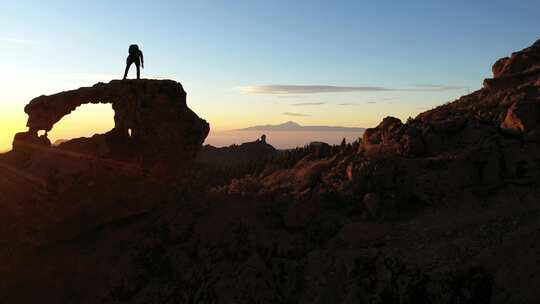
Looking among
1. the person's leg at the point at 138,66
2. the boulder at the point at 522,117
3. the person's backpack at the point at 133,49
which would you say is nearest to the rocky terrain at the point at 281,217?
the boulder at the point at 522,117

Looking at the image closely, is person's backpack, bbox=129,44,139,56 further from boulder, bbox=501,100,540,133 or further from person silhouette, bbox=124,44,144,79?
boulder, bbox=501,100,540,133

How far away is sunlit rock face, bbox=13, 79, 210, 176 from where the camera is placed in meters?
20.4

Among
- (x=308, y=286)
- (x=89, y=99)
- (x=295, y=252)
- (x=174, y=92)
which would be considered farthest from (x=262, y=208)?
(x=89, y=99)

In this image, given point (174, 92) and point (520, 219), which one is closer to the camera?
point (520, 219)

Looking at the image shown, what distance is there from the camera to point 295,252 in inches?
649

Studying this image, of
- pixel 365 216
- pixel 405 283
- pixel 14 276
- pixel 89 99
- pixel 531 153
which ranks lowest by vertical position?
pixel 14 276

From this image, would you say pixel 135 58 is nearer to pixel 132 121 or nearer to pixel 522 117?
pixel 132 121

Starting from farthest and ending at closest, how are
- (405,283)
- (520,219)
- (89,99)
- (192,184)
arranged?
(192,184)
(89,99)
(520,219)
(405,283)

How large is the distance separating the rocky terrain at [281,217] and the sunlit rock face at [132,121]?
6cm

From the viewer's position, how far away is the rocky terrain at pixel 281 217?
14.4m

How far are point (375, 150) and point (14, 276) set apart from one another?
14.5 m

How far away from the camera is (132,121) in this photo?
67.3 ft

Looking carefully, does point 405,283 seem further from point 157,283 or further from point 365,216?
point 157,283

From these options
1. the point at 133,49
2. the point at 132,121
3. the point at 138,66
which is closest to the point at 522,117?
the point at 132,121
